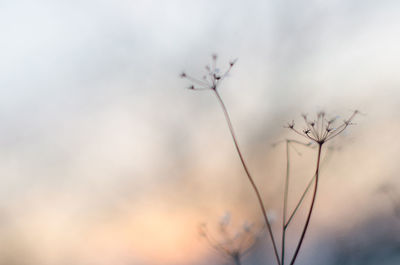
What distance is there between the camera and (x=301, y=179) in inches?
323

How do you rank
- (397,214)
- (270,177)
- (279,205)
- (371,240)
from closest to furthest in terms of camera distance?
(397,214)
(371,240)
(279,205)
(270,177)

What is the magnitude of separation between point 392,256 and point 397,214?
67cm

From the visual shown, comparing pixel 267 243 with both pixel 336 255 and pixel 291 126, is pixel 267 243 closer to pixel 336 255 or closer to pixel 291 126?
pixel 336 255

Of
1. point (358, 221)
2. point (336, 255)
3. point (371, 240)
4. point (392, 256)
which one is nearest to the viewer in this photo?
point (392, 256)

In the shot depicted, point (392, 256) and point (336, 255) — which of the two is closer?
point (392, 256)

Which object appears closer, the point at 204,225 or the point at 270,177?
the point at 204,225

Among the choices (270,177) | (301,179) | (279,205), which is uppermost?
(270,177)

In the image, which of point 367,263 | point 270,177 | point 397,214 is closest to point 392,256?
point 367,263

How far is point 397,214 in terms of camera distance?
4.33 m

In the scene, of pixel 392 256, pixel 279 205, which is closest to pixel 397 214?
pixel 392 256

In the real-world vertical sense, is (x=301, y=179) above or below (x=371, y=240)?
above

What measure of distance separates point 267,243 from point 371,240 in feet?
5.78

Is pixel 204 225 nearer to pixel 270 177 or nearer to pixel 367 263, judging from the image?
pixel 367 263

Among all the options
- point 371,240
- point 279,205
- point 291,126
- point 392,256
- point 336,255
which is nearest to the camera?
point 291,126
